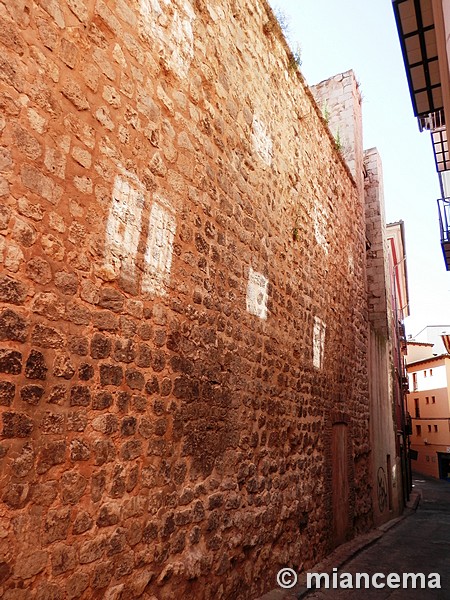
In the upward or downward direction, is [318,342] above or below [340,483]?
above

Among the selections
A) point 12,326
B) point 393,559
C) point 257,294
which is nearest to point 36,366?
point 12,326

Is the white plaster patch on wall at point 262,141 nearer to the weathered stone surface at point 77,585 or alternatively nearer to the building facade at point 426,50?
the building facade at point 426,50

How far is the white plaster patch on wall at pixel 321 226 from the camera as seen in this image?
6159 mm

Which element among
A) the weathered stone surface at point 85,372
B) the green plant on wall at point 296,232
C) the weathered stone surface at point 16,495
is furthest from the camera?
the green plant on wall at point 296,232

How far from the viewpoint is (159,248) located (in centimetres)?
297

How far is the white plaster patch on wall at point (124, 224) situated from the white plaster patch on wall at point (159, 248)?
119 mm

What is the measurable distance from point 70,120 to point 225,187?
5.52ft

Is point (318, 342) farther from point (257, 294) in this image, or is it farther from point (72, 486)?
point (72, 486)

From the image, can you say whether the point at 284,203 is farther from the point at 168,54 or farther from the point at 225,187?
the point at 168,54

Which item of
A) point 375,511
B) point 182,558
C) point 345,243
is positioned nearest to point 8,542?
point 182,558

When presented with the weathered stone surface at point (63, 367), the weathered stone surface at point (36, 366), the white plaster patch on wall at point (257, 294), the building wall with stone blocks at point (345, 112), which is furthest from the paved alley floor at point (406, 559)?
the building wall with stone blocks at point (345, 112)

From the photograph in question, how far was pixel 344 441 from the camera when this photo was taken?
6.72 m

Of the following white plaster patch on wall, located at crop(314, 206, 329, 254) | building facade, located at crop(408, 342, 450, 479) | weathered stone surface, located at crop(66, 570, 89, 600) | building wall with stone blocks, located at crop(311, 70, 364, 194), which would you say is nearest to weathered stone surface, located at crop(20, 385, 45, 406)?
Answer: weathered stone surface, located at crop(66, 570, 89, 600)

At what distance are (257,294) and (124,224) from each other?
6.23ft
